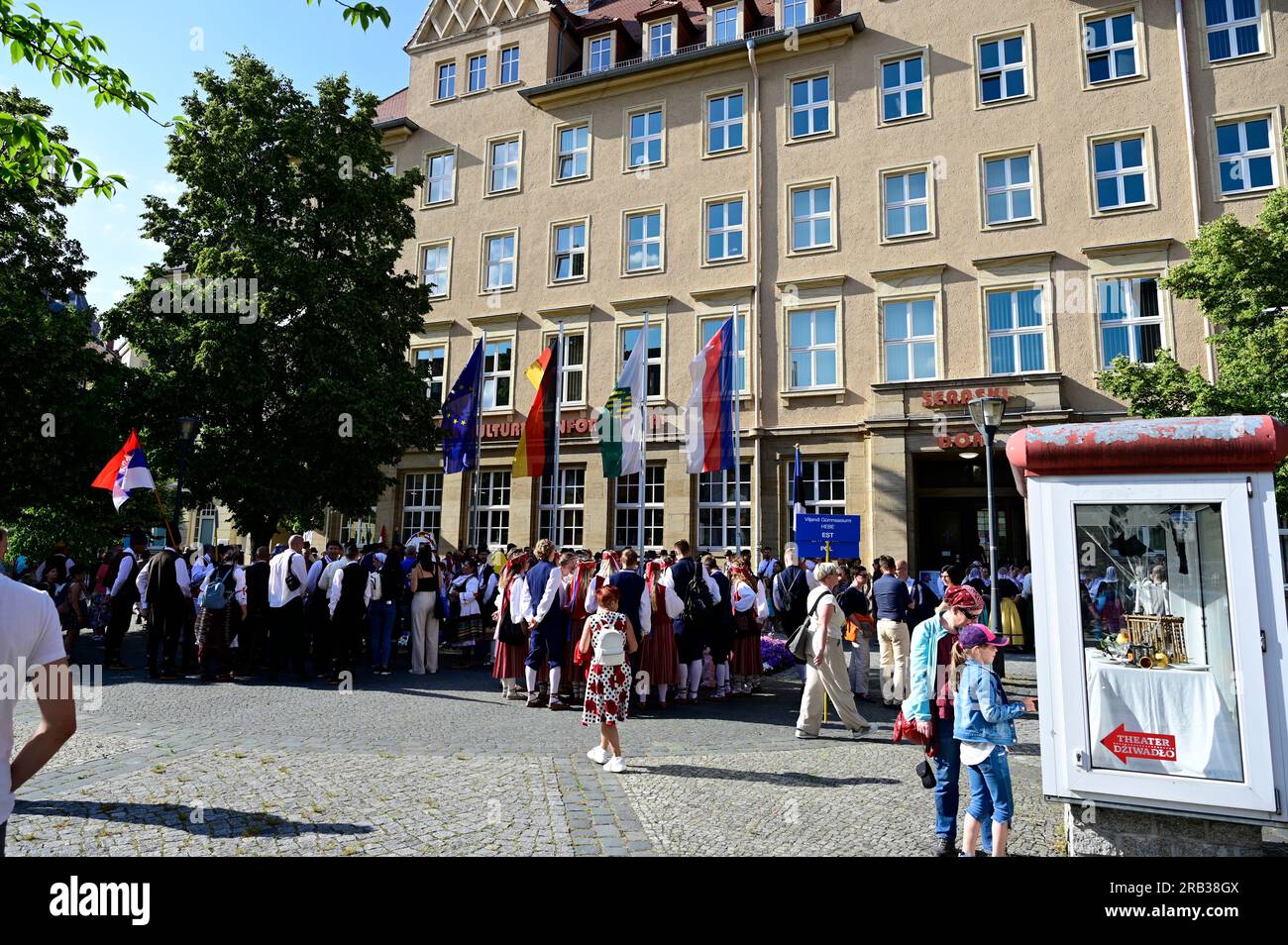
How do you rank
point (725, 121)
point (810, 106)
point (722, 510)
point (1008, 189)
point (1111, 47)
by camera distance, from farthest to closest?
1. point (725, 121)
2. point (810, 106)
3. point (722, 510)
4. point (1008, 189)
5. point (1111, 47)

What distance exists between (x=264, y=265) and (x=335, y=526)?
12565 millimetres

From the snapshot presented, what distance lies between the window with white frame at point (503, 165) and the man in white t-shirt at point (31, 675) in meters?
28.0

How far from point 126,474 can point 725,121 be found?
20158 millimetres

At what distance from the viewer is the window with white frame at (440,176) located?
97.1 feet

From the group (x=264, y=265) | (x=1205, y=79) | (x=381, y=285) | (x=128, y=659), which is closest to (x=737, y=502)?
(x=381, y=285)

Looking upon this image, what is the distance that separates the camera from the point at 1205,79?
2111cm

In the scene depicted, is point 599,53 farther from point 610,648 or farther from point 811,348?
point 610,648

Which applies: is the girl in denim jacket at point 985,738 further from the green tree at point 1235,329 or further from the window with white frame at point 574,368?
the window with white frame at point 574,368

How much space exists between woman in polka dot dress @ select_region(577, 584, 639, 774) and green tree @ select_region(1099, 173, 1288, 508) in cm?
1328

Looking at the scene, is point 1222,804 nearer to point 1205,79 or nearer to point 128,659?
point 128,659

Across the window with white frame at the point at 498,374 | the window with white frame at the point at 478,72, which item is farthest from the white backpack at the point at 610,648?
the window with white frame at the point at 478,72

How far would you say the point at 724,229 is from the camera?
83.8ft

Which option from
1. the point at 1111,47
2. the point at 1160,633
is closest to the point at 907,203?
the point at 1111,47
